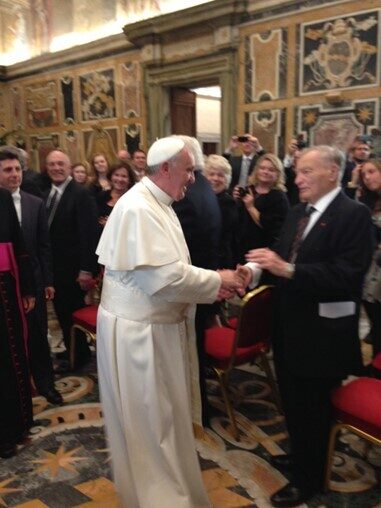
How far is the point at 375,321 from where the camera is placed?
3750 mm

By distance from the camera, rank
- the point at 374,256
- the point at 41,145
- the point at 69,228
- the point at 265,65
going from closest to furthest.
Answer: the point at 374,256, the point at 69,228, the point at 265,65, the point at 41,145

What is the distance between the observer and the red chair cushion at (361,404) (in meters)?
2.31

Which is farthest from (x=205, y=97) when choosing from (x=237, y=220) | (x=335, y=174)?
(x=335, y=174)

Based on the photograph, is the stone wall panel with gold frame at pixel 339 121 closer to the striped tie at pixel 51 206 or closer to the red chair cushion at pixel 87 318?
the striped tie at pixel 51 206

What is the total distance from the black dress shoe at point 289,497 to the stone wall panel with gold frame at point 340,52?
212 inches

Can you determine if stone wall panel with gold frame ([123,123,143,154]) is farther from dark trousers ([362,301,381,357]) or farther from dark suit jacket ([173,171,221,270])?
dark suit jacket ([173,171,221,270])

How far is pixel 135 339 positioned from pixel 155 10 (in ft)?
27.0

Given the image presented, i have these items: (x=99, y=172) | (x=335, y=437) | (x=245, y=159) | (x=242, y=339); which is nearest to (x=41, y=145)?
(x=99, y=172)

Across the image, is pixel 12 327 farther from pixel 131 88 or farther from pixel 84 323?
pixel 131 88

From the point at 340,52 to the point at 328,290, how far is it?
5.36 metres

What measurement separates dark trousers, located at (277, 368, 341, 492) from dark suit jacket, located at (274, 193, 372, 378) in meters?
0.11

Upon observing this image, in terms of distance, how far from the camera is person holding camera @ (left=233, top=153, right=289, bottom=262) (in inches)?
162

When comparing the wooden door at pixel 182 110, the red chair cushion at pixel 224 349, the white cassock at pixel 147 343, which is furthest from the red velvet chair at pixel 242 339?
the wooden door at pixel 182 110

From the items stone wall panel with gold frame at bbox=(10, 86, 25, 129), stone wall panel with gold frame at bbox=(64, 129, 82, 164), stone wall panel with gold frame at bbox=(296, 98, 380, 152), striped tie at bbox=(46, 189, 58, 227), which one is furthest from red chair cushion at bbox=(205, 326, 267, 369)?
stone wall panel with gold frame at bbox=(10, 86, 25, 129)
